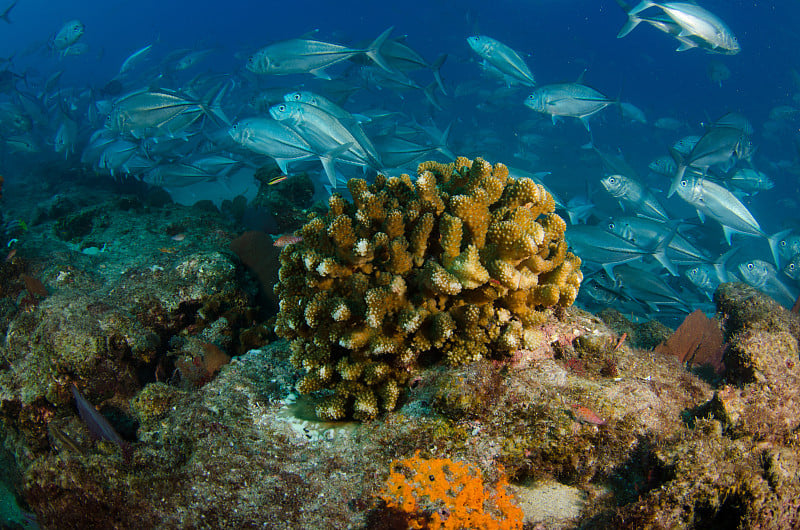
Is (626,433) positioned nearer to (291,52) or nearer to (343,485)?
(343,485)

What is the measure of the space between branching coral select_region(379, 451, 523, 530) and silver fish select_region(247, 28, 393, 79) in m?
6.86

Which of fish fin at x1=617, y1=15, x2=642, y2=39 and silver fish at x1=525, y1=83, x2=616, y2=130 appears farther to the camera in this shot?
silver fish at x1=525, y1=83, x2=616, y2=130

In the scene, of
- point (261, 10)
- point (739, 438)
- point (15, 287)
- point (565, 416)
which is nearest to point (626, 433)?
point (565, 416)

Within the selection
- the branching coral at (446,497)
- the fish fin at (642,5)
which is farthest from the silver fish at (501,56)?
the branching coral at (446,497)

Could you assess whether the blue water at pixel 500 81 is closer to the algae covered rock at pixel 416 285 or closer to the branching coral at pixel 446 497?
the algae covered rock at pixel 416 285

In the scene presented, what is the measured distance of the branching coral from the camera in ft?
5.37

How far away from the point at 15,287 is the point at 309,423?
5251 mm

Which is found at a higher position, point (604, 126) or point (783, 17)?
point (783, 17)

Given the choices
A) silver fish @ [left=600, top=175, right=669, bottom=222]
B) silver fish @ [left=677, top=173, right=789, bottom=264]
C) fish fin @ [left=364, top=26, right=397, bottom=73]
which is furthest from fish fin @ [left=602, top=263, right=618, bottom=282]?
fish fin @ [left=364, top=26, right=397, bottom=73]

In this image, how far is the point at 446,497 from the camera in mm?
1708

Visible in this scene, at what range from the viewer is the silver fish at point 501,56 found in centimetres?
828

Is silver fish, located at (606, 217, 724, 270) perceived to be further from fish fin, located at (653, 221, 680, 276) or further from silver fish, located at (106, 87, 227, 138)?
silver fish, located at (106, 87, 227, 138)

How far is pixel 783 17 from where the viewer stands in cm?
4619

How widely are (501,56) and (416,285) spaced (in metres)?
Answer: 7.99
